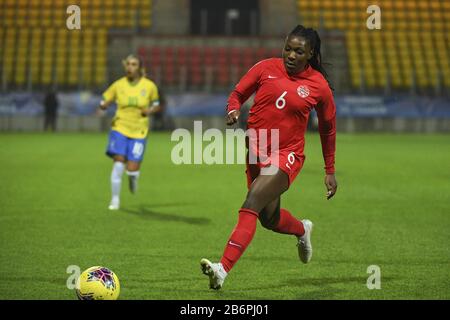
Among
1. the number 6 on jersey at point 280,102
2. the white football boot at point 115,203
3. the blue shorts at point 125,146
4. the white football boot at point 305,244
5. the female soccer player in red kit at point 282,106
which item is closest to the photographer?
the female soccer player in red kit at point 282,106

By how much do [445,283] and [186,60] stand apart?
31585 millimetres

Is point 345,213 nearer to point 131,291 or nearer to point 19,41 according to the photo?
point 131,291

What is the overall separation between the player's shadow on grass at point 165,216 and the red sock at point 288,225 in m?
3.95

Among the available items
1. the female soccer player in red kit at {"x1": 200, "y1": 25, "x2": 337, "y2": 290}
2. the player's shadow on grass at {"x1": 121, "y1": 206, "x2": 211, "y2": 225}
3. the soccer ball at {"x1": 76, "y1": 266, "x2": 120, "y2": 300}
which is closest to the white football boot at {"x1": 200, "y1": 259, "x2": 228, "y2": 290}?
the female soccer player in red kit at {"x1": 200, "y1": 25, "x2": 337, "y2": 290}

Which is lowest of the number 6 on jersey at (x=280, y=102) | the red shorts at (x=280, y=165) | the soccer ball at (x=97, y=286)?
the soccer ball at (x=97, y=286)

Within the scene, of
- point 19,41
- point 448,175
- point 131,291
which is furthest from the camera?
point 19,41

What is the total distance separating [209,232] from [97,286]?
15.4 feet

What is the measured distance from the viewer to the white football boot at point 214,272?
23.4 feet

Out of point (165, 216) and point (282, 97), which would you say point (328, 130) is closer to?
point (282, 97)

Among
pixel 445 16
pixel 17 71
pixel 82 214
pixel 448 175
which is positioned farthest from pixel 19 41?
pixel 82 214

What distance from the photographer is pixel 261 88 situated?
7832mm

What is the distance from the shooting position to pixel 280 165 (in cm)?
778

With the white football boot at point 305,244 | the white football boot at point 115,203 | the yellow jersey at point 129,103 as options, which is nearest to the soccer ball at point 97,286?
the white football boot at point 305,244

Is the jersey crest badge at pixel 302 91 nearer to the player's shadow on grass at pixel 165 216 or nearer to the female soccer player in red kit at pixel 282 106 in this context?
the female soccer player in red kit at pixel 282 106
